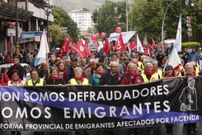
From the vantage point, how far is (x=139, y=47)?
22562 millimetres

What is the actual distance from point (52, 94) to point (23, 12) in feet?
97.2

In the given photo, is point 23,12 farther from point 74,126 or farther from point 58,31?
point 58,31

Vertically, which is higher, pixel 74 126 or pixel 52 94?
pixel 52 94

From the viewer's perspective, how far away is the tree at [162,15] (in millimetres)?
58031

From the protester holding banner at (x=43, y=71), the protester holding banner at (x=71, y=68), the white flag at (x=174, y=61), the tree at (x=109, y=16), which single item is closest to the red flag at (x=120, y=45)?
the protester holding banner at (x=71, y=68)

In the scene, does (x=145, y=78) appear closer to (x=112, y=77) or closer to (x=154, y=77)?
(x=154, y=77)

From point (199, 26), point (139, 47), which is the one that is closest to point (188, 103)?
point (139, 47)

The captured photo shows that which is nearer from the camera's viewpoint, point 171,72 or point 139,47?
point 171,72

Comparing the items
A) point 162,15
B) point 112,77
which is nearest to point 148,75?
point 112,77

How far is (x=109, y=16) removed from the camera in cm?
13588

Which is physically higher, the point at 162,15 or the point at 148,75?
the point at 162,15

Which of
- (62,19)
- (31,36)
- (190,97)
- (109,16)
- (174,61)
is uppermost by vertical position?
(109,16)

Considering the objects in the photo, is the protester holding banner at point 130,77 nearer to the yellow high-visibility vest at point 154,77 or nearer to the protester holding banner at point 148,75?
the protester holding banner at point 148,75

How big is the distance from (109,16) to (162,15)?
75.5 meters
